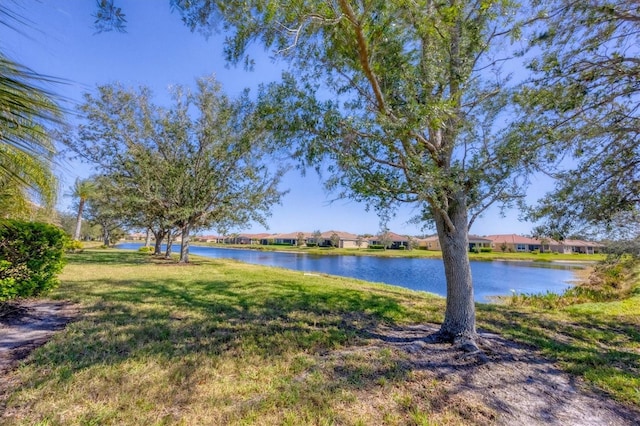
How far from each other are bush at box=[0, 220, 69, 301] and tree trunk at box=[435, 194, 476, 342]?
730cm

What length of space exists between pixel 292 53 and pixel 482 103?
3.66 m

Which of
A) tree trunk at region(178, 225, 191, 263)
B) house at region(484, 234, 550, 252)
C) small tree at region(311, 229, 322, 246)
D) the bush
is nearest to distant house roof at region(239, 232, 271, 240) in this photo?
small tree at region(311, 229, 322, 246)

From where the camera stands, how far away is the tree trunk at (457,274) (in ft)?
14.7

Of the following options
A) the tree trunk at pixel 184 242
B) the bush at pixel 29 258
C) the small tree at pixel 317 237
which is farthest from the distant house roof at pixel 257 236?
the bush at pixel 29 258

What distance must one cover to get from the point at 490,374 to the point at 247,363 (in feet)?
10.0

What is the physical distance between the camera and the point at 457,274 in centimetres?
465

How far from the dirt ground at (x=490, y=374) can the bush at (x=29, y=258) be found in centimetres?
48

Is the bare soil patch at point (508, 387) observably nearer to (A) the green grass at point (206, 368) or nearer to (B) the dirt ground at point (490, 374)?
(B) the dirt ground at point (490, 374)

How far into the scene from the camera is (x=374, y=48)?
13.9 ft

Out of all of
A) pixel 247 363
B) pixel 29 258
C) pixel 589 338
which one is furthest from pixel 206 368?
pixel 589 338

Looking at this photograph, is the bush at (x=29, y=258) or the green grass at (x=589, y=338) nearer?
the green grass at (x=589, y=338)

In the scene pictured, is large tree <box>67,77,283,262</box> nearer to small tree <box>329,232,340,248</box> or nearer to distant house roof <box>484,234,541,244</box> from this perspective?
small tree <box>329,232,340,248</box>

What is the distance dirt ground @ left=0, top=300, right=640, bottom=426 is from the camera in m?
2.76

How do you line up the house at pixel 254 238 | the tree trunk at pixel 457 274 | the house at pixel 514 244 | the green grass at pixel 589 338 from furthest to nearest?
Answer: 1. the house at pixel 254 238
2. the house at pixel 514 244
3. the tree trunk at pixel 457 274
4. the green grass at pixel 589 338
